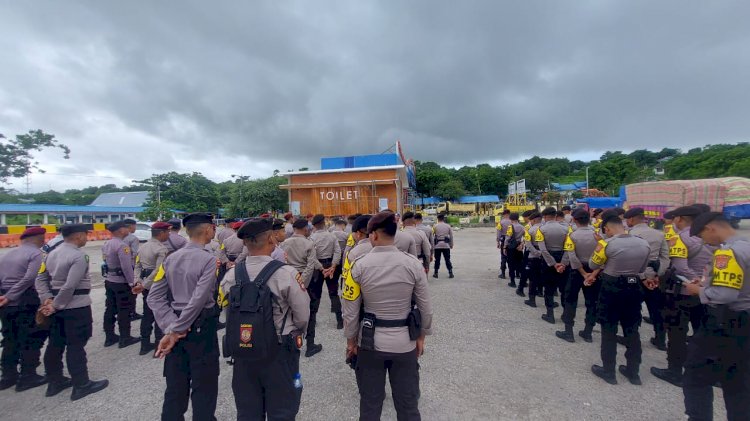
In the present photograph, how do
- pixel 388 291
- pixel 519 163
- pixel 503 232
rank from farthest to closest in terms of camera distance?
pixel 519 163 < pixel 503 232 < pixel 388 291

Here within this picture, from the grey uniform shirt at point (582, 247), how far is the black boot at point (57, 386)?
711cm

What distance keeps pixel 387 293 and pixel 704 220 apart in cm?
286

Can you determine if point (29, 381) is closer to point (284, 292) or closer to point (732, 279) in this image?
point (284, 292)

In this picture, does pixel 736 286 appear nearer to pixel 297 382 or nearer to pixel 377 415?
pixel 377 415

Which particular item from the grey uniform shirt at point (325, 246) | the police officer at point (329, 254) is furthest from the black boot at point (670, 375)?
the grey uniform shirt at point (325, 246)

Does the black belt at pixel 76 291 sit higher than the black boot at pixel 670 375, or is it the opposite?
the black belt at pixel 76 291

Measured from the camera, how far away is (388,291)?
2.17m

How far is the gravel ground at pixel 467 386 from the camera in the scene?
290 cm

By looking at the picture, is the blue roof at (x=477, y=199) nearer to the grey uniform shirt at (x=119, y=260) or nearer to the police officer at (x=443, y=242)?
the police officer at (x=443, y=242)

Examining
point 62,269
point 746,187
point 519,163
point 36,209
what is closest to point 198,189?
point 36,209

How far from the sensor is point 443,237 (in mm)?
8609

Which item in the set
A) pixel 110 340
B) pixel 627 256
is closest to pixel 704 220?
pixel 627 256

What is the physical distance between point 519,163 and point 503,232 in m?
96.7

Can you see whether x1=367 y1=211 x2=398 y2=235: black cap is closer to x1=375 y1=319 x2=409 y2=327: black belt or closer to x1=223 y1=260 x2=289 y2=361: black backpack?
x1=375 y1=319 x2=409 y2=327: black belt
